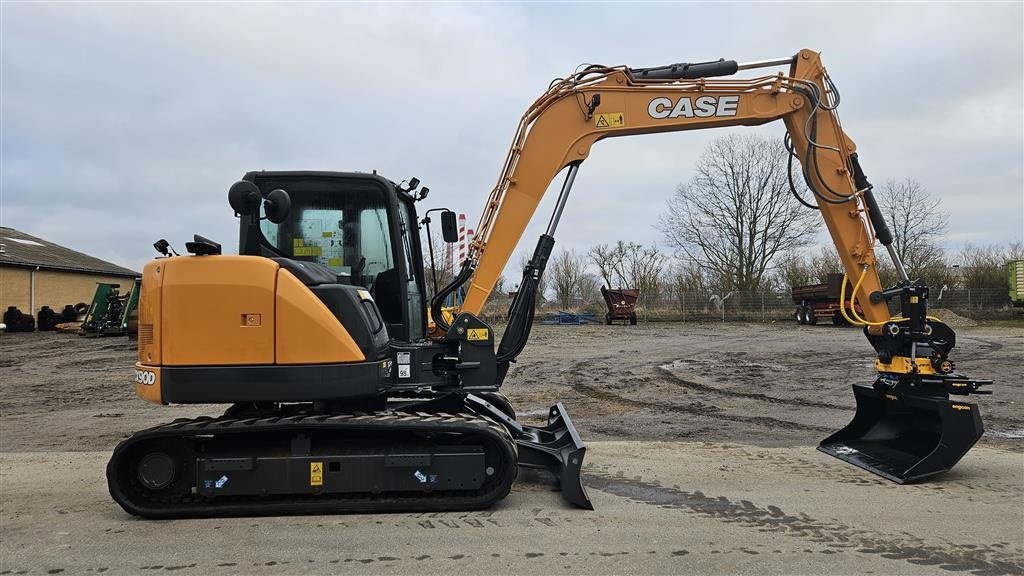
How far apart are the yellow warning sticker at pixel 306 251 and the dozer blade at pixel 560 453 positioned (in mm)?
2329

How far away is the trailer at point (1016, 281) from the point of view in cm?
3031

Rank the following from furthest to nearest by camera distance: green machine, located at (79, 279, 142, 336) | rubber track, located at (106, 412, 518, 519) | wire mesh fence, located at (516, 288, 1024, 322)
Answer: wire mesh fence, located at (516, 288, 1024, 322)
green machine, located at (79, 279, 142, 336)
rubber track, located at (106, 412, 518, 519)

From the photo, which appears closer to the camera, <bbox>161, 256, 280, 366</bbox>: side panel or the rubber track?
<bbox>161, 256, 280, 366</bbox>: side panel

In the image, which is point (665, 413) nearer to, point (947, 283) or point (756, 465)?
point (756, 465)

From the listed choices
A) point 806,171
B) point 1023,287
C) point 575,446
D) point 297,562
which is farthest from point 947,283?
point 297,562

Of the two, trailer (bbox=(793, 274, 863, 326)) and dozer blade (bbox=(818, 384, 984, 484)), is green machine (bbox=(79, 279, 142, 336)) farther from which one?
trailer (bbox=(793, 274, 863, 326))

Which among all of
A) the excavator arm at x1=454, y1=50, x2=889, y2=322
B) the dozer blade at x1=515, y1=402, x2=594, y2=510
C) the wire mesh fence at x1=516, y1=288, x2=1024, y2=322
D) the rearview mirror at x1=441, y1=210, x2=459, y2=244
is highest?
the excavator arm at x1=454, y1=50, x2=889, y2=322

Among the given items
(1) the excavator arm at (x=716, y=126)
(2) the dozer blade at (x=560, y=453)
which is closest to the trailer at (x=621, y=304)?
(1) the excavator arm at (x=716, y=126)

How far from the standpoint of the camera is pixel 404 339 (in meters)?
5.48

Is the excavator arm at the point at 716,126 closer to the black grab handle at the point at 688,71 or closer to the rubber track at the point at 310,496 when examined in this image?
the black grab handle at the point at 688,71

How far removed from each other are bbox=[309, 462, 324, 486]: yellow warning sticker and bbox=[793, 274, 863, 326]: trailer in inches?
1075

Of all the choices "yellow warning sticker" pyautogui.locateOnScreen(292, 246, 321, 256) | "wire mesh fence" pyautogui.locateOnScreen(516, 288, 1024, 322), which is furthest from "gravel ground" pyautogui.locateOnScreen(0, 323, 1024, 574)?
"wire mesh fence" pyautogui.locateOnScreen(516, 288, 1024, 322)

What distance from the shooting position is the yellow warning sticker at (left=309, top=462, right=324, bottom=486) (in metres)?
4.61

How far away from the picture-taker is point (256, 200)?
14.8 ft
